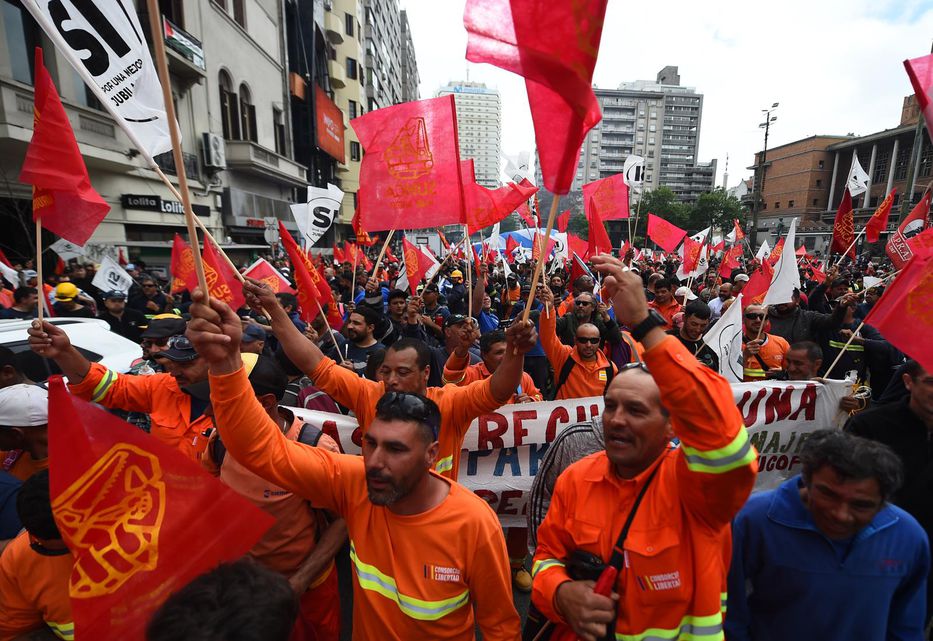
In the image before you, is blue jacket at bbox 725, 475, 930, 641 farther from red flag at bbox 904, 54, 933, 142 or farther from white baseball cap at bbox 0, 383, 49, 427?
white baseball cap at bbox 0, 383, 49, 427

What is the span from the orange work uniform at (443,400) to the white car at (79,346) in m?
2.61

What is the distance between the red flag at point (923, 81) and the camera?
252 centimetres

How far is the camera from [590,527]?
1579mm

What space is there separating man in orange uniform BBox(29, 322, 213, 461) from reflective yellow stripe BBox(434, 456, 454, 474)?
4.36 feet

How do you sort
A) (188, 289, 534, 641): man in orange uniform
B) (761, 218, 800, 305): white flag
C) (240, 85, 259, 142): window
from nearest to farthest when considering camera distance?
(188, 289, 534, 641): man in orange uniform < (761, 218, 800, 305): white flag < (240, 85, 259, 142): window

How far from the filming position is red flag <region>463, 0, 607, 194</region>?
1.37 metres

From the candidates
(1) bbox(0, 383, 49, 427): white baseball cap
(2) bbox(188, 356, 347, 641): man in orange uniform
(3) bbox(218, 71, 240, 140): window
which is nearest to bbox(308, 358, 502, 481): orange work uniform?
(2) bbox(188, 356, 347, 641): man in orange uniform

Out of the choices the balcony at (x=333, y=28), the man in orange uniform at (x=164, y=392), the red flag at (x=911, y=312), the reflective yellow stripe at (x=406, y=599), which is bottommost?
the reflective yellow stripe at (x=406, y=599)

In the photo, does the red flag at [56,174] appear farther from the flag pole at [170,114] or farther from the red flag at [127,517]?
the red flag at [127,517]

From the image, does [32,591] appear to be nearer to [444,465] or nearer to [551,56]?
[444,465]

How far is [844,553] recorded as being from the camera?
1.73m

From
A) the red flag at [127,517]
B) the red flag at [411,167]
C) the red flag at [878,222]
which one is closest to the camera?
the red flag at [127,517]

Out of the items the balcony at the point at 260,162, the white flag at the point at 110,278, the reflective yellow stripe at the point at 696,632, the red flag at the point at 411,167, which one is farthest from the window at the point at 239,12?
the reflective yellow stripe at the point at 696,632

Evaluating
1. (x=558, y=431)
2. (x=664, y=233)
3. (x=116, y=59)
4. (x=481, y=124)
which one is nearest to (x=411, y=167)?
(x=116, y=59)
